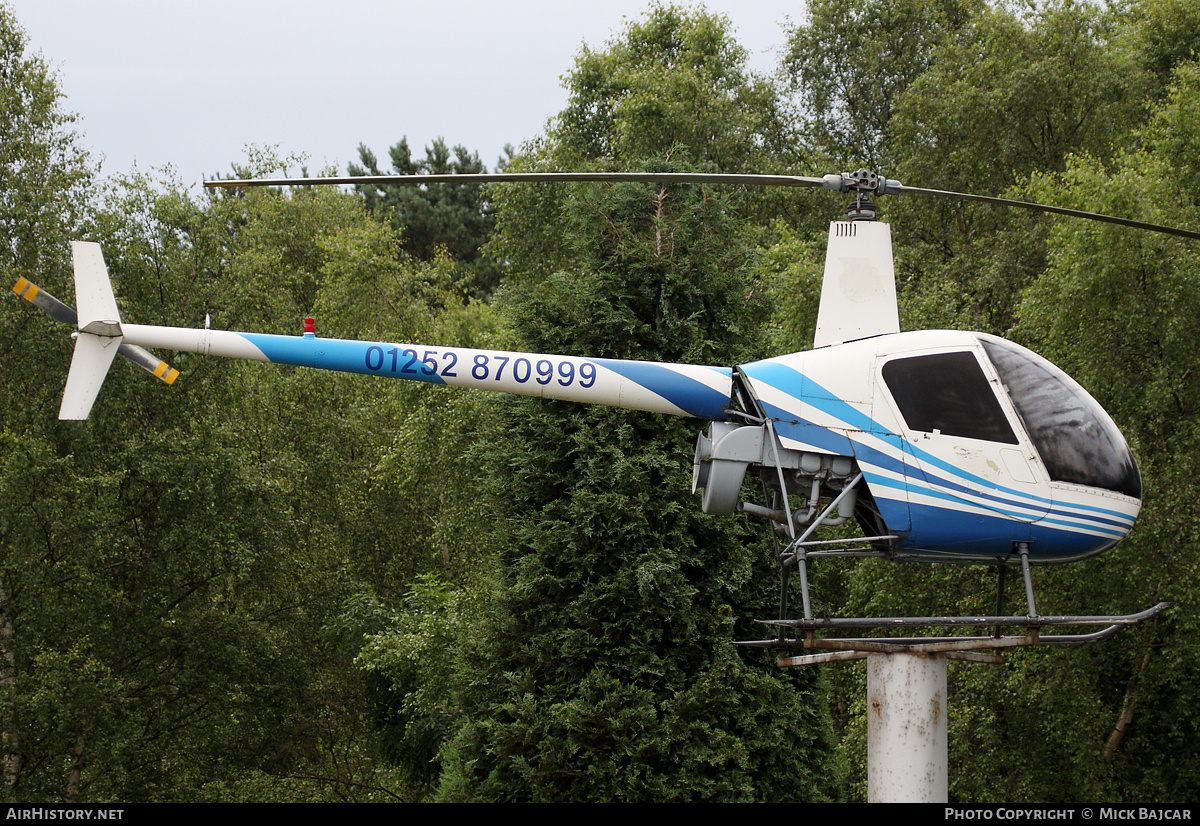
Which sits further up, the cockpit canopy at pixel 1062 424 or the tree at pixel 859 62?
the tree at pixel 859 62

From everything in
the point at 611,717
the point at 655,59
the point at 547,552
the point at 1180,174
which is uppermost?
the point at 655,59

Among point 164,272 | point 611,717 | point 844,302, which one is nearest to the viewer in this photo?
point 844,302

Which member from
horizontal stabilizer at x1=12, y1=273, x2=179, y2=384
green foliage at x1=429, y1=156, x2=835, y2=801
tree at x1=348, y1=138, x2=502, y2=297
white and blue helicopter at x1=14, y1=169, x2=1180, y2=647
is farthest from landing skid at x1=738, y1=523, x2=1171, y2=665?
tree at x1=348, y1=138, x2=502, y2=297

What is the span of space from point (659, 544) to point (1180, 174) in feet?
31.1

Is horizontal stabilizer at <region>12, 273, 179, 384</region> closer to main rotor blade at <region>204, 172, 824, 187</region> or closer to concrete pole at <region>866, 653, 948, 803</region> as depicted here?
main rotor blade at <region>204, 172, 824, 187</region>

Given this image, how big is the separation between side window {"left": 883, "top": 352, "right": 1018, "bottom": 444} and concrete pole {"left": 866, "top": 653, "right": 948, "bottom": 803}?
169 cm

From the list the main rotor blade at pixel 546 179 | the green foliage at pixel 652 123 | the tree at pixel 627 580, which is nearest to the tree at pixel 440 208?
the green foliage at pixel 652 123

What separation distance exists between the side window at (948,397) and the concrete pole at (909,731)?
1688 millimetres

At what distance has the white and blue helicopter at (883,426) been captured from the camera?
763cm

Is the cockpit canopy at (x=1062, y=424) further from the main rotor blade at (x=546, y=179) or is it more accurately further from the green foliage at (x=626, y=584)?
the green foliage at (x=626, y=584)

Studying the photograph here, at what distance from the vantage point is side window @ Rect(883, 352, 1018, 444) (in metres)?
7.67

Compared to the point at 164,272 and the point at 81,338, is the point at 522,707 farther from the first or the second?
the point at 164,272

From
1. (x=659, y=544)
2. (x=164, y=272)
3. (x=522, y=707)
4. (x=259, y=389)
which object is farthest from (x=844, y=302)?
(x=259, y=389)

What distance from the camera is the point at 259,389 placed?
73.6 feet
